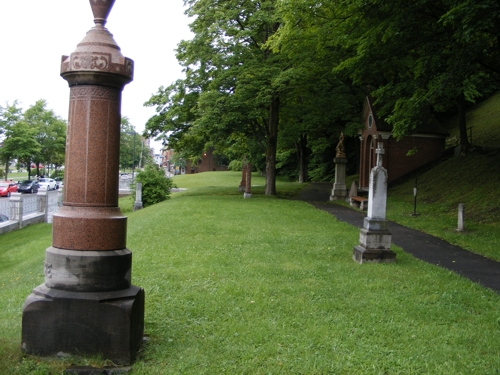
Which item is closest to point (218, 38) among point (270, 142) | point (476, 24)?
point (270, 142)

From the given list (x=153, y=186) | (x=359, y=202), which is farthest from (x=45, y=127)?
(x=359, y=202)

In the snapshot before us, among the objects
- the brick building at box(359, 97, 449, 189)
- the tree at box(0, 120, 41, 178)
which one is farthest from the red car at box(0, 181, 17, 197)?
the brick building at box(359, 97, 449, 189)

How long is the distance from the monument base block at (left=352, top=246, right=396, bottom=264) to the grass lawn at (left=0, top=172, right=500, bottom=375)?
A: 0.22 metres

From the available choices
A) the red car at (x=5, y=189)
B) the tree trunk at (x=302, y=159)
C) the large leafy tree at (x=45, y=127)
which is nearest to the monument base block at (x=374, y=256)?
the tree trunk at (x=302, y=159)

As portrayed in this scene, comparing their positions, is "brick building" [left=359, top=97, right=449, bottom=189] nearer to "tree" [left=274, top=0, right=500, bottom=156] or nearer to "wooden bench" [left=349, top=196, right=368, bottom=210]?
"wooden bench" [left=349, top=196, right=368, bottom=210]

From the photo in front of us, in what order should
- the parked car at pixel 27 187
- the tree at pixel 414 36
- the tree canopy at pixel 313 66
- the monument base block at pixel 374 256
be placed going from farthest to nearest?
the parked car at pixel 27 187 → the tree canopy at pixel 313 66 → the tree at pixel 414 36 → the monument base block at pixel 374 256

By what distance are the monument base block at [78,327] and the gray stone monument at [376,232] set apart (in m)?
5.91

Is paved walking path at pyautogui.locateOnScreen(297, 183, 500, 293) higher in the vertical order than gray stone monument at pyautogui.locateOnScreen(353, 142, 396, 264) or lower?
lower

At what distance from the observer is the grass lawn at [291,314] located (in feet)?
14.8

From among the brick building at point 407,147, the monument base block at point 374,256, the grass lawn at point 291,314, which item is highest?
the brick building at point 407,147

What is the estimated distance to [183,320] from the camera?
18.7 ft

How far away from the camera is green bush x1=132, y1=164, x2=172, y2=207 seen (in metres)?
27.1

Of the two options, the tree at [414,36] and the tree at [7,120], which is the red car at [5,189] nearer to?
the tree at [7,120]

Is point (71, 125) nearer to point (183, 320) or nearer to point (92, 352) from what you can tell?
point (92, 352)
